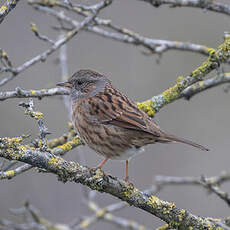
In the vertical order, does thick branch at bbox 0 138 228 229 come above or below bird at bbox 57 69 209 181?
below

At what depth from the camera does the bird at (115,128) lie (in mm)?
4512

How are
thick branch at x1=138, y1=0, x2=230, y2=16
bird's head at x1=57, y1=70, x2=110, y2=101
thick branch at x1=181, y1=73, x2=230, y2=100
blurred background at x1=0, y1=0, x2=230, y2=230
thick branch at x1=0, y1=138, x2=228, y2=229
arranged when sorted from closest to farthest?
thick branch at x1=0, y1=138, x2=228, y2=229 → thick branch at x1=181, y1=73, x2=230, y2=100 → thick branch at x1=138, y1=0, x2=230, y2=16 → bird's head at x1=57, y1=70, x2=110, y2=101 → blurred background at x1=0, y1=0, x2=230, y2=230

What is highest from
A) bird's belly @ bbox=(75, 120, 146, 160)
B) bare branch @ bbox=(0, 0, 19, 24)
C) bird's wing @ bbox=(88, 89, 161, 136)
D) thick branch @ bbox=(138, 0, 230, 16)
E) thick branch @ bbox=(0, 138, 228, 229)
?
thick branch @ bbox=(138, 0, 230, 16)

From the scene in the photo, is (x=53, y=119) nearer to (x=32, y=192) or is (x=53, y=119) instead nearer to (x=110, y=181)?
(x=32, y=192)

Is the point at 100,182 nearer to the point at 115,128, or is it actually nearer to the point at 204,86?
the point at 115,128

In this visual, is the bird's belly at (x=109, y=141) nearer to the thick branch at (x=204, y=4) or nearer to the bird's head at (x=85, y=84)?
the bird's head at (x=85, y=84)

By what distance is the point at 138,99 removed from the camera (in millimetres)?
8922

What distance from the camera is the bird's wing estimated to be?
453 centimetres

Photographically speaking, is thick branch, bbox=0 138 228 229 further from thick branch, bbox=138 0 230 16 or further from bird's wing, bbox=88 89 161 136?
thick branch, bbox=138 0 230 16

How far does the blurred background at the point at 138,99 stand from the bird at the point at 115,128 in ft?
12.4

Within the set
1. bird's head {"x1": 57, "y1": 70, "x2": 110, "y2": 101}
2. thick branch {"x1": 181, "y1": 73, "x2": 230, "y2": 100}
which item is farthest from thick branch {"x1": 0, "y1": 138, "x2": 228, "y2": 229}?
bird's head {"x1": 57, "y1": 70, "x2": 110, "y2": 101}

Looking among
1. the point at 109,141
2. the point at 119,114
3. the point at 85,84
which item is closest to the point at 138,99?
the point at 85,84

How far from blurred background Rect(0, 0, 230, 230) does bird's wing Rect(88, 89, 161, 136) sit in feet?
12.2

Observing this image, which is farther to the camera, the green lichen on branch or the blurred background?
the blurred background
